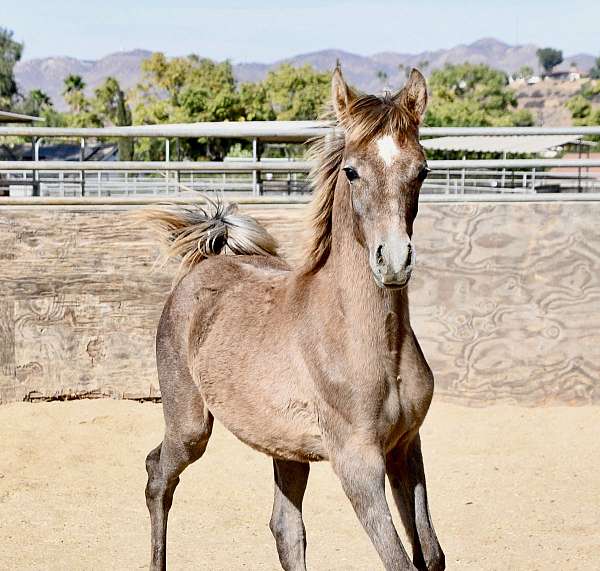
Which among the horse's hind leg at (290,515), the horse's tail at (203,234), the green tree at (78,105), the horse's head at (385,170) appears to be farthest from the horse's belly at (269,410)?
the green tree at (78,105)

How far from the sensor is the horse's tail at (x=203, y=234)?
5.11 meters

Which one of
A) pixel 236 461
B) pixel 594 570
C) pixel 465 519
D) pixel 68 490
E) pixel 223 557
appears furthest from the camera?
pixel 236 461

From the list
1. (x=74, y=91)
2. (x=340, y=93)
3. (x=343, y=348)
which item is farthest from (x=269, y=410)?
(x=74, y=91)

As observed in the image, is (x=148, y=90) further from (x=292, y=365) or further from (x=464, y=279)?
(x=292, y=365)

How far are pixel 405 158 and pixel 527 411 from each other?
15.6ft

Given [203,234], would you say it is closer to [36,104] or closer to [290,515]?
[290,515]

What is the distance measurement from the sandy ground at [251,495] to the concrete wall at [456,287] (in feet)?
1.07

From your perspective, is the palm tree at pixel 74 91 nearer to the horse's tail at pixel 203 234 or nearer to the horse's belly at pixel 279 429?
the horse's tail at pixel 203 234

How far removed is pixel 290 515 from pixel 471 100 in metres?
73.6

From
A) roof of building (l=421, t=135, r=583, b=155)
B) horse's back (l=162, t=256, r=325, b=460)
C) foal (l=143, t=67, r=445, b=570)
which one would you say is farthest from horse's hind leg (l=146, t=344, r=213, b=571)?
roof of building (l=421, t=135, r=583, b=155)

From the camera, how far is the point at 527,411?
7.61m

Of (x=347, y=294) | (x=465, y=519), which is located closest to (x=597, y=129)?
(x=465, y=519)

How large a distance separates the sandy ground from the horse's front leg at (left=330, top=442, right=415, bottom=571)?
1777mm

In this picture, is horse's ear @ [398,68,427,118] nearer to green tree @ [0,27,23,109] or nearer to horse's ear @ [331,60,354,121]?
horse's ear @ [331,60,354,121]
